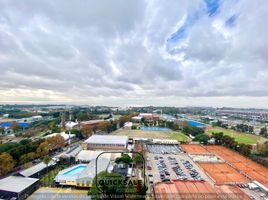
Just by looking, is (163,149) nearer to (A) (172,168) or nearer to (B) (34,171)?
(A) (172,168)

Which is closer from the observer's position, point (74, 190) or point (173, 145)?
point (74, 190)

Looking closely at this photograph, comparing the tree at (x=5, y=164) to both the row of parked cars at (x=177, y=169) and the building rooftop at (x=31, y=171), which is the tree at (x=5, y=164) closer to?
the building rooftop at (x=31, y=171)

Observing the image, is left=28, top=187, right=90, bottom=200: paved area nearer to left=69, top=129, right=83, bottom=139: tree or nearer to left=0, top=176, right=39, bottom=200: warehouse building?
left=0, top=176, right=39, bottom=200: warehouse building

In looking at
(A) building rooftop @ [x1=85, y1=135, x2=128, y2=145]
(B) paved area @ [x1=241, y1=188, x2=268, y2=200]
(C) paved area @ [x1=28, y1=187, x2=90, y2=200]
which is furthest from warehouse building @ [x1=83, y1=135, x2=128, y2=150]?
(B) paved area @ [x1=241, y1=188, x2=268, y2=200]

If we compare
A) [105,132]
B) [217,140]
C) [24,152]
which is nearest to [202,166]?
[217,140]

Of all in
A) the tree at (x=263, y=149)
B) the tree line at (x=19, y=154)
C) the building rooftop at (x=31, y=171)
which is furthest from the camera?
the tree at (x=263, y=149)

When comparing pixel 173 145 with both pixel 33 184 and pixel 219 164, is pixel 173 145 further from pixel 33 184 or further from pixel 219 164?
pixel 33 184

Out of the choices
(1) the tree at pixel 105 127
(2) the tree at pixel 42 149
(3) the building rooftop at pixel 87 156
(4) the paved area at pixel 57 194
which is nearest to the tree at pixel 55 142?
(2) the tree at pixel 42 149

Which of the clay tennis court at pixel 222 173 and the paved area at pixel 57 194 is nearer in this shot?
the paved area at pixel 57 194
